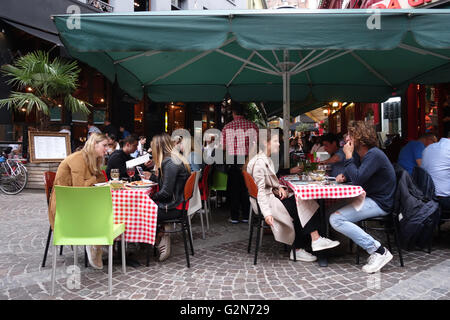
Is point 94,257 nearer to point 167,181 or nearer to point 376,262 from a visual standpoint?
point 167,181

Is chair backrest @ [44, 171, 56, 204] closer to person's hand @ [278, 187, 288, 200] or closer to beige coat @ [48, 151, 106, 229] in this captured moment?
beige coat @ [48, 151, 106, 229]

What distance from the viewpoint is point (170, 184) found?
382cm

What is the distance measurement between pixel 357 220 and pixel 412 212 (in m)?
0.76

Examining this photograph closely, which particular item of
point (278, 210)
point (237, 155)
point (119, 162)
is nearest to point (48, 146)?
point (119, 162)

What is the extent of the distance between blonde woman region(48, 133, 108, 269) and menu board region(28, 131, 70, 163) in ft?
19.5

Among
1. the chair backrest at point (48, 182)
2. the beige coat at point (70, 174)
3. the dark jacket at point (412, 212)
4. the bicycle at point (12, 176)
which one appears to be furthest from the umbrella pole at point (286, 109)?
the bicycle at point (12, 176)

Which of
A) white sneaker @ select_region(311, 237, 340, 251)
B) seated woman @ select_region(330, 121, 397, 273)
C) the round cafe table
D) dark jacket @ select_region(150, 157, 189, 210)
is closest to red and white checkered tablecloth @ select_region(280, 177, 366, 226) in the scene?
the round cafe table

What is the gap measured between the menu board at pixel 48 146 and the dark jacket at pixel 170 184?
6.40 m

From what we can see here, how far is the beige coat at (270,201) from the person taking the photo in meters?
3.84

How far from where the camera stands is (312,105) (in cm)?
1074

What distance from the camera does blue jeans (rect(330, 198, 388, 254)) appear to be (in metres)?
3.62

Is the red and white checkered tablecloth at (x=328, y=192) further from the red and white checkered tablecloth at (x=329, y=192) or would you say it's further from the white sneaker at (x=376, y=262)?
the white sneaker at (x=376, y=262)
